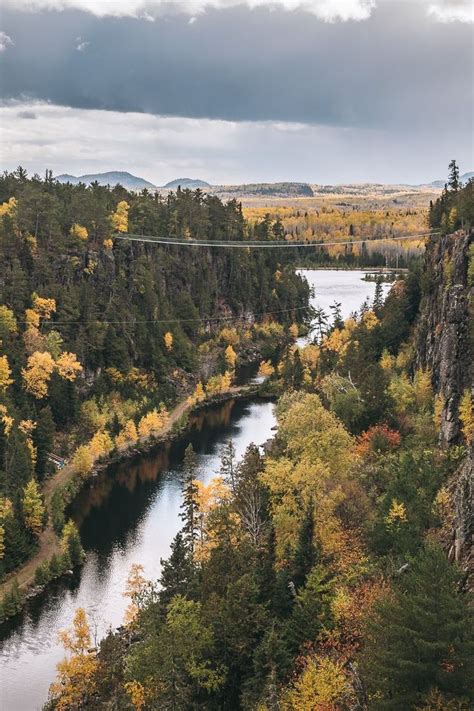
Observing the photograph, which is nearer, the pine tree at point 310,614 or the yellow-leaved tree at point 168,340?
the pine tree at point 310,614

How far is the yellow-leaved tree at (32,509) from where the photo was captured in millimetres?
50406

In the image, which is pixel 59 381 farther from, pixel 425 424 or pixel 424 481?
pixel 424 481

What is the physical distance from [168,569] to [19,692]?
34.0 ft

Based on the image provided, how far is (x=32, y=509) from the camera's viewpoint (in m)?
50.6

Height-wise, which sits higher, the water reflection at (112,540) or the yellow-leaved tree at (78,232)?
the yellow-leaved tree at (78,232)

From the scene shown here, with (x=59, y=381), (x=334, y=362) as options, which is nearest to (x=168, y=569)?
(x=59, y=381)

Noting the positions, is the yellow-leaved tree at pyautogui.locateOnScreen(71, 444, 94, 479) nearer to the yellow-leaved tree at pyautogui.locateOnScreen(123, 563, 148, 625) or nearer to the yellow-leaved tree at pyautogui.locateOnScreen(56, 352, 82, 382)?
the yellow-leaved tree at pyautogui.locateOnScreen(56, 352, 82, 382)

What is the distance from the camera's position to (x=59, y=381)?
70562mm

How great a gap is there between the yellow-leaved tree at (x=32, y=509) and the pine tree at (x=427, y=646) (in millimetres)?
Answer: 34369

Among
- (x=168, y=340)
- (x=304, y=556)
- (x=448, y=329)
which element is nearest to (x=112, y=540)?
(x=304, y=556)

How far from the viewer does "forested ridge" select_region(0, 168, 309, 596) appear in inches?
2351

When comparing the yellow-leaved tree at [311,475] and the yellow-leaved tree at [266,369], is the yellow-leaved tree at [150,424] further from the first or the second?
the yellow-leaved tree at [311,475]

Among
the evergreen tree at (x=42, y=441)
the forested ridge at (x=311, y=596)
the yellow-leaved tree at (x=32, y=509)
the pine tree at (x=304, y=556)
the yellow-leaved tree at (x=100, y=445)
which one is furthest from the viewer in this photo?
the yellow-leaved tree at (x=100, y=445)

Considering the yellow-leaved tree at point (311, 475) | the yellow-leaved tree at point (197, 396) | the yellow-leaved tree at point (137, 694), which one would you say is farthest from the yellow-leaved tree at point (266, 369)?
the yellow-leaved tree at point (137, 694)
